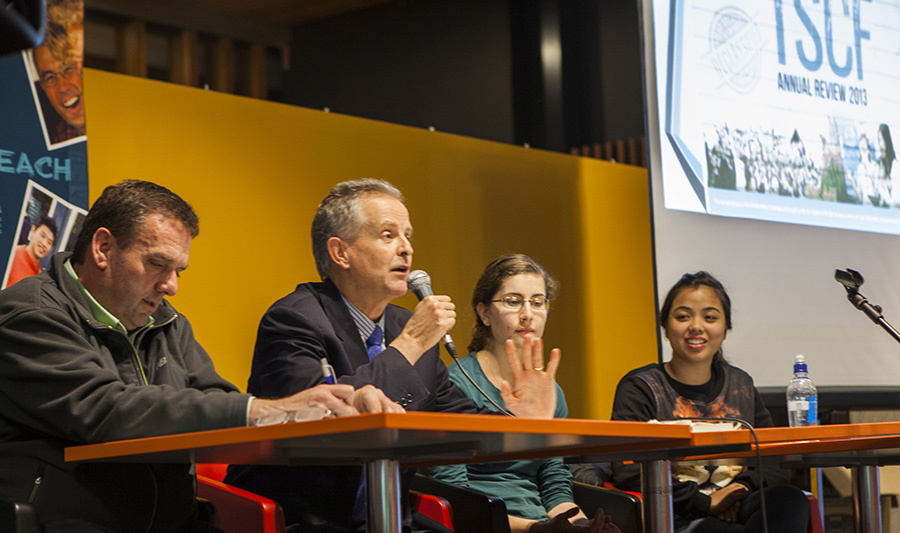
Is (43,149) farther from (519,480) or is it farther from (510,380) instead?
(519,480)

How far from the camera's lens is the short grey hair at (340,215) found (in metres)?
2.54

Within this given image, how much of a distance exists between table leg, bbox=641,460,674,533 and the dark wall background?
3.54 metres

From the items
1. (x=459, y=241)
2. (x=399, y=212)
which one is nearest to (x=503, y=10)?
(x=459, y=241)

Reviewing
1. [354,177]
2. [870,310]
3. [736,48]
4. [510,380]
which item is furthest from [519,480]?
[736,48]

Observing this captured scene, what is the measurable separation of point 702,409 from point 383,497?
183cm

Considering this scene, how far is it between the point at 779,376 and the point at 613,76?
2.50 meters

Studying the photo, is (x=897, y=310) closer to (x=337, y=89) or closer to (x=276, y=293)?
(x=276, y=293)

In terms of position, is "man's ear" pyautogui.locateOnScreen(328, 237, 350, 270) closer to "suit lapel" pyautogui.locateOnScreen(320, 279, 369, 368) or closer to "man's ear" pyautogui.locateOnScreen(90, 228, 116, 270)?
"suit lapel" pyautogui.locateOnScreen(320, 279, 369, 368)

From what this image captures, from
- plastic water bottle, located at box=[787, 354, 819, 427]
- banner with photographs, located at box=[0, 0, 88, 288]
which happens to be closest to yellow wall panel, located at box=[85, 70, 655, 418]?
banner with photographs, located at box=[0, 0, 88, 288]

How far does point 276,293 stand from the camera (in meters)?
3.87

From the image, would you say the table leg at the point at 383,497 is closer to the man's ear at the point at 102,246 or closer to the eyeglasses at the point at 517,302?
the man's ear at the point at 102,246

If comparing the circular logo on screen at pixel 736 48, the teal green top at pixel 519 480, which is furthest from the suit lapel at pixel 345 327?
the circular logo on screen at pixel 736 48

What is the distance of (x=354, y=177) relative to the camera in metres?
4.19

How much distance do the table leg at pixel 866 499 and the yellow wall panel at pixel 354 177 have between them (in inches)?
79.3
